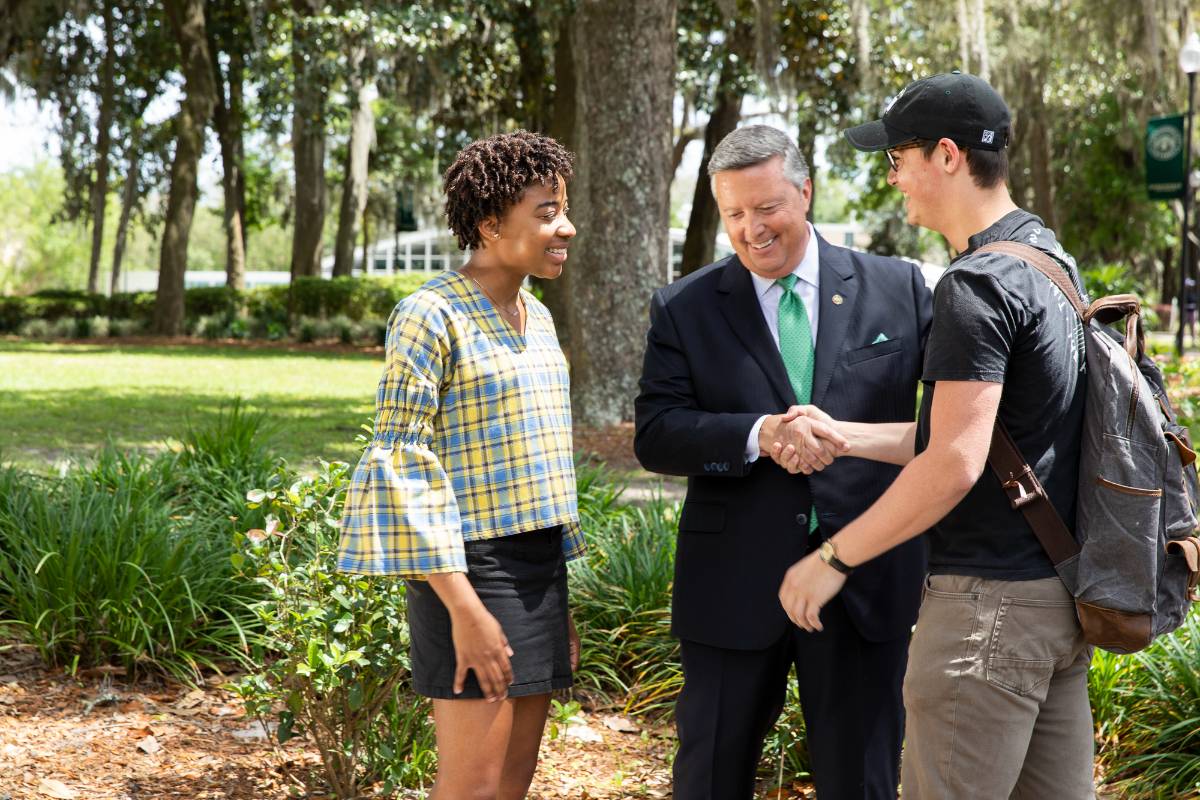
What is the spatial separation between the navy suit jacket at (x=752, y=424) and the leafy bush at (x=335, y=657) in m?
0.98

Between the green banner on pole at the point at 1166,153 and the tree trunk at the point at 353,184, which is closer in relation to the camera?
the green banner on pole at the point at 1166,153

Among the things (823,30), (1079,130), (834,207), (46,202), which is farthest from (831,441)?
(834,207)

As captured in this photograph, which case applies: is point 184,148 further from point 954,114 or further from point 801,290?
point 954,114

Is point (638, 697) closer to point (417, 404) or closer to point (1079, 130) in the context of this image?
point (417, 404)

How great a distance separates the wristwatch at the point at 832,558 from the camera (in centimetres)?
245

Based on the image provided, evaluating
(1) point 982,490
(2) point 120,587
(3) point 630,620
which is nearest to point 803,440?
(1) point 982,490

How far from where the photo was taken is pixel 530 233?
2.70 meters

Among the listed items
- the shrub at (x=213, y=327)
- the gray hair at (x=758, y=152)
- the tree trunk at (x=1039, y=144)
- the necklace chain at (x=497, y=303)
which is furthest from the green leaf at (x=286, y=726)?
the shrub at (x=213, y=327)

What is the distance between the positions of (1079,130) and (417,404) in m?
36.8

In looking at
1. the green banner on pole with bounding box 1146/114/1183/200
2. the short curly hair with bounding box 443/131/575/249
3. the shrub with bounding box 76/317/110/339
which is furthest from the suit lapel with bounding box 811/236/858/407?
the shrub with bounding box 76/317/110/339

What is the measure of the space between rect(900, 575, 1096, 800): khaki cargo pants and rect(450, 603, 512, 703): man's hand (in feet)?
2.73

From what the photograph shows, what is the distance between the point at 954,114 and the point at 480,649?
141 centimetres

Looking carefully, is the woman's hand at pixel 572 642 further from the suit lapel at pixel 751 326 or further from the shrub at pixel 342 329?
the shrub at pixel 342 329

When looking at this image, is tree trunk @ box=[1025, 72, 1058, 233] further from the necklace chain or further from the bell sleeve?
the bell sleeve
